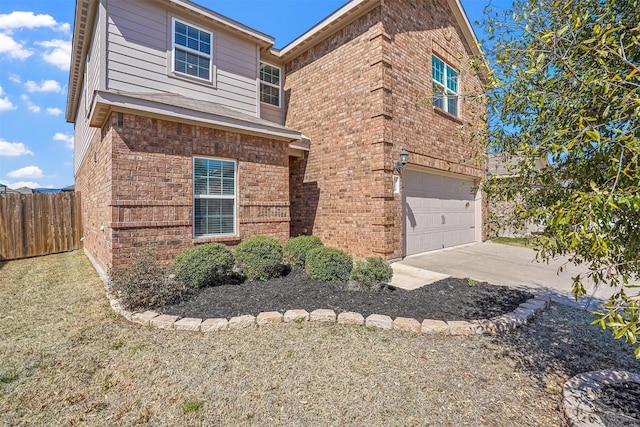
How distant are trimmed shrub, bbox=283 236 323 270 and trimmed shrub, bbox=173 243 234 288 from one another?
1.36m

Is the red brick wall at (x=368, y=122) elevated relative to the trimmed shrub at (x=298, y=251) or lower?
elevated

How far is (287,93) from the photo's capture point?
10133 mm

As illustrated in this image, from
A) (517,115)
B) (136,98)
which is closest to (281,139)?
(136,98)

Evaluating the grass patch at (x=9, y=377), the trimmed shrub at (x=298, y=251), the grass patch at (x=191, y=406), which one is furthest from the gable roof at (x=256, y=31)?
the grass patch at (x=191, y=406)

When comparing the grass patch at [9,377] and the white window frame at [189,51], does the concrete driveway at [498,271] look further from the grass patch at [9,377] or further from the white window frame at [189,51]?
the white window frame at [189,51]

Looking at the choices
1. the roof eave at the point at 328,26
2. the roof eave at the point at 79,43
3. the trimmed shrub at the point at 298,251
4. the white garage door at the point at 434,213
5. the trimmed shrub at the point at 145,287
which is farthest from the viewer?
the white garage door at the point at 434,213

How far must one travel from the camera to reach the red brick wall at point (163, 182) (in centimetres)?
538

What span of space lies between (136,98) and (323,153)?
4758 mm

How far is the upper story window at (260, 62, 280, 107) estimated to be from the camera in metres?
10.0

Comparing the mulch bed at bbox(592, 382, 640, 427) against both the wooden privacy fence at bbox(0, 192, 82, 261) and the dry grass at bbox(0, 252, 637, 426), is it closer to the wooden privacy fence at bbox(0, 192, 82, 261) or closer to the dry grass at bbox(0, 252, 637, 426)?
the dry grass at bbox(0, 252, 637, 426)

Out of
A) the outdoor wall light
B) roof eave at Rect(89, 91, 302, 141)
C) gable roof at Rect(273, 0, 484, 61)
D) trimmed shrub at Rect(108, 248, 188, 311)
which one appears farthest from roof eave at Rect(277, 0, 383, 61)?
trimmed shrub at Rect(108, 248, 188, 311)

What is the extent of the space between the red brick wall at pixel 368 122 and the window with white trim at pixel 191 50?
2965 millimetres

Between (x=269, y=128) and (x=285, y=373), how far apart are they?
5.80 metres

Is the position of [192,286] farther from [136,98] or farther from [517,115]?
[517,115]
